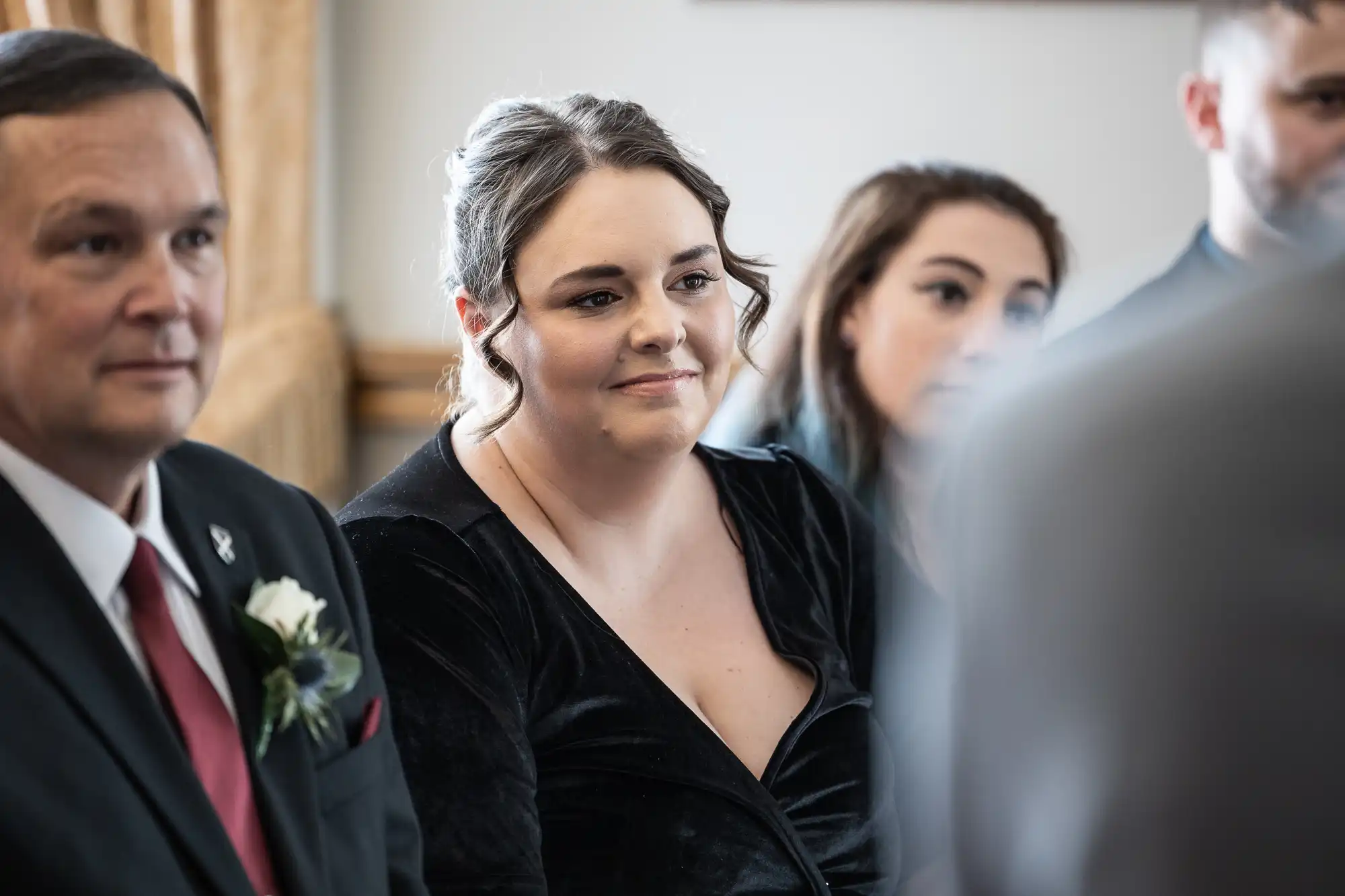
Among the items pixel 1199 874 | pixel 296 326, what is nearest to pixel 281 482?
pixel 1199 874

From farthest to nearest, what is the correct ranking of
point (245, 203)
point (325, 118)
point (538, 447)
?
point (325, 118), point (245, 203), point (538, 447)

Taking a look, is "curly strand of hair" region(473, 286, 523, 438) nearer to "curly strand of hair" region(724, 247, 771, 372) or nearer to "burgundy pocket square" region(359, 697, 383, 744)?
"curly strand of hair" region(724, 247, 771, 372)

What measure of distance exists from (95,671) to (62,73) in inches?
15.0

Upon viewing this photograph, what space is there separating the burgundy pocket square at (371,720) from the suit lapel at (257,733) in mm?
80

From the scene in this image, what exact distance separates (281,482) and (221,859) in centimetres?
38

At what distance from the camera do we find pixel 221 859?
1.05 m

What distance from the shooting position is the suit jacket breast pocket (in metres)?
1.19

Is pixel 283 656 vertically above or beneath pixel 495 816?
above

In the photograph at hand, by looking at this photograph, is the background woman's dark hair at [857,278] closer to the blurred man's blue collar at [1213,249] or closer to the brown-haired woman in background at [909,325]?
the brown-haired woman in background at [909,325]

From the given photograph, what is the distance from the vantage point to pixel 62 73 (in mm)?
1003

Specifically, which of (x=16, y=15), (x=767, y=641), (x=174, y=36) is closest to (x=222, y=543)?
(x=767, y=641)

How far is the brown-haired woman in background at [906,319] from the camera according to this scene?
239 centimetres

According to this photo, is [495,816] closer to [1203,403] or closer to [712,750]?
[712,750]

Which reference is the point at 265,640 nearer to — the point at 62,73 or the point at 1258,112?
the point at 62,73
